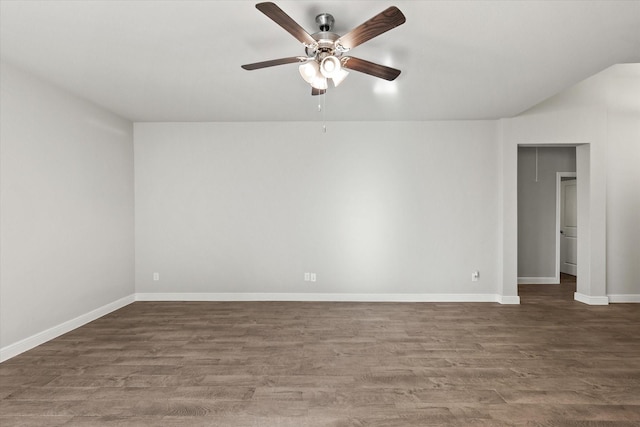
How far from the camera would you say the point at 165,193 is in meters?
5.48

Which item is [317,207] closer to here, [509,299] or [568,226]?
[509,299]

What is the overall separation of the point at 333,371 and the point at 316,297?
8.03 feet

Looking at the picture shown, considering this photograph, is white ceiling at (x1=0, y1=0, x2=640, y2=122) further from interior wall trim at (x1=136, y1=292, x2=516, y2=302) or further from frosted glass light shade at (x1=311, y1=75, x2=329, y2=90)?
interior wall trim at (x1=136, y1=292, x2=516, y2=302)

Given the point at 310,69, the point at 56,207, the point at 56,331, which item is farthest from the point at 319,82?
the point at 56,331

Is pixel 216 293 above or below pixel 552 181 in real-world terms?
below

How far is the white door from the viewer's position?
7.30 meters

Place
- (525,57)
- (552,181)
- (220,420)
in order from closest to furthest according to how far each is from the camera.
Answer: (220,420)
(525,57)
(552,181)

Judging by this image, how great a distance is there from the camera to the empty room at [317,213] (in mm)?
2488

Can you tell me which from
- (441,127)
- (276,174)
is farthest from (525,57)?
(276,174)

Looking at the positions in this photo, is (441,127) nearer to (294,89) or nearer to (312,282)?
(294,89)

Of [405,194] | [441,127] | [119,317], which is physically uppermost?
[441,127]

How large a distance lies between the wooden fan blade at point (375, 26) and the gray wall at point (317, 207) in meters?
3.08

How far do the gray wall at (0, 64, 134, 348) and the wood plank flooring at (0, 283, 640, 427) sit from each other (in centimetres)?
43

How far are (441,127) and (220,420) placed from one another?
15.6 feet
